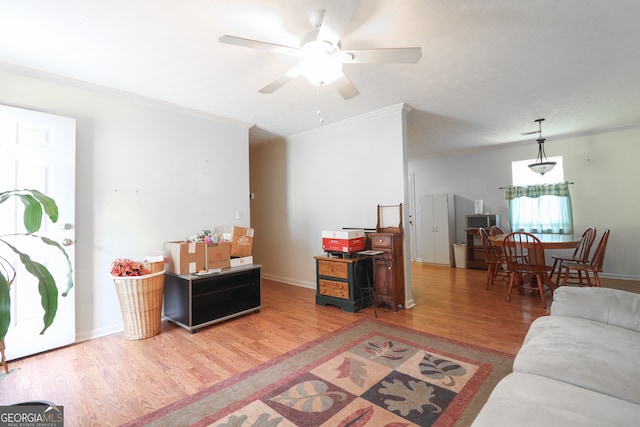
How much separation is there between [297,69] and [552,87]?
2.72 meters

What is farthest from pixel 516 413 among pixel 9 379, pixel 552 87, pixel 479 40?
pixel 552 87

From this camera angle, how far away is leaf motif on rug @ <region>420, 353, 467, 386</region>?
1.93 meters

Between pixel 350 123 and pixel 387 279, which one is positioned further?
pixel 350 123

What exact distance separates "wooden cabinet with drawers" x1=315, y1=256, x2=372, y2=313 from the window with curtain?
372cm

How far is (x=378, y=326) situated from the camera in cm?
284

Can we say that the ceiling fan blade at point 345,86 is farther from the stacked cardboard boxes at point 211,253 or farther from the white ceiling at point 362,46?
the stacked cardboard boxes at point 211,253

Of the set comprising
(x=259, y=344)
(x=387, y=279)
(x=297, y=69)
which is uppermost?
(x=297, y=69)

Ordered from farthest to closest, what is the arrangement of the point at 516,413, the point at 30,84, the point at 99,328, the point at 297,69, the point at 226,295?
the point at 226,295 < the point at 99,328 < the point at 30,84 < the point at 297,69 < the point at 516,413

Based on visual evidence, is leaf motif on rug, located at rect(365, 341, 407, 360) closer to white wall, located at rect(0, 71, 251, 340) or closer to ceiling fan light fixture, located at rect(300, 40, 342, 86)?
ceiling fan light fixture, located at rect(300, 40, 342, 86)

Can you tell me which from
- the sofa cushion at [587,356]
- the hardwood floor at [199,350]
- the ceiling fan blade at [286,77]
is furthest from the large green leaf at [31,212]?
the sofa cushion at [587,356]

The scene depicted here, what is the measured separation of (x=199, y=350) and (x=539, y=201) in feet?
19.1

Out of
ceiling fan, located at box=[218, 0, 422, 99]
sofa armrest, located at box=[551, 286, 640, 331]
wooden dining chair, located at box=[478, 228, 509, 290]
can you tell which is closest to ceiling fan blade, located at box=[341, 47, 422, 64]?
ceiling fan, located at box=[218, 0, 422, 99]

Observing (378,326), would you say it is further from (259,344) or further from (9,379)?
(9,379)

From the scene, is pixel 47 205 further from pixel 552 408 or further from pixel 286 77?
pixel 552 408
